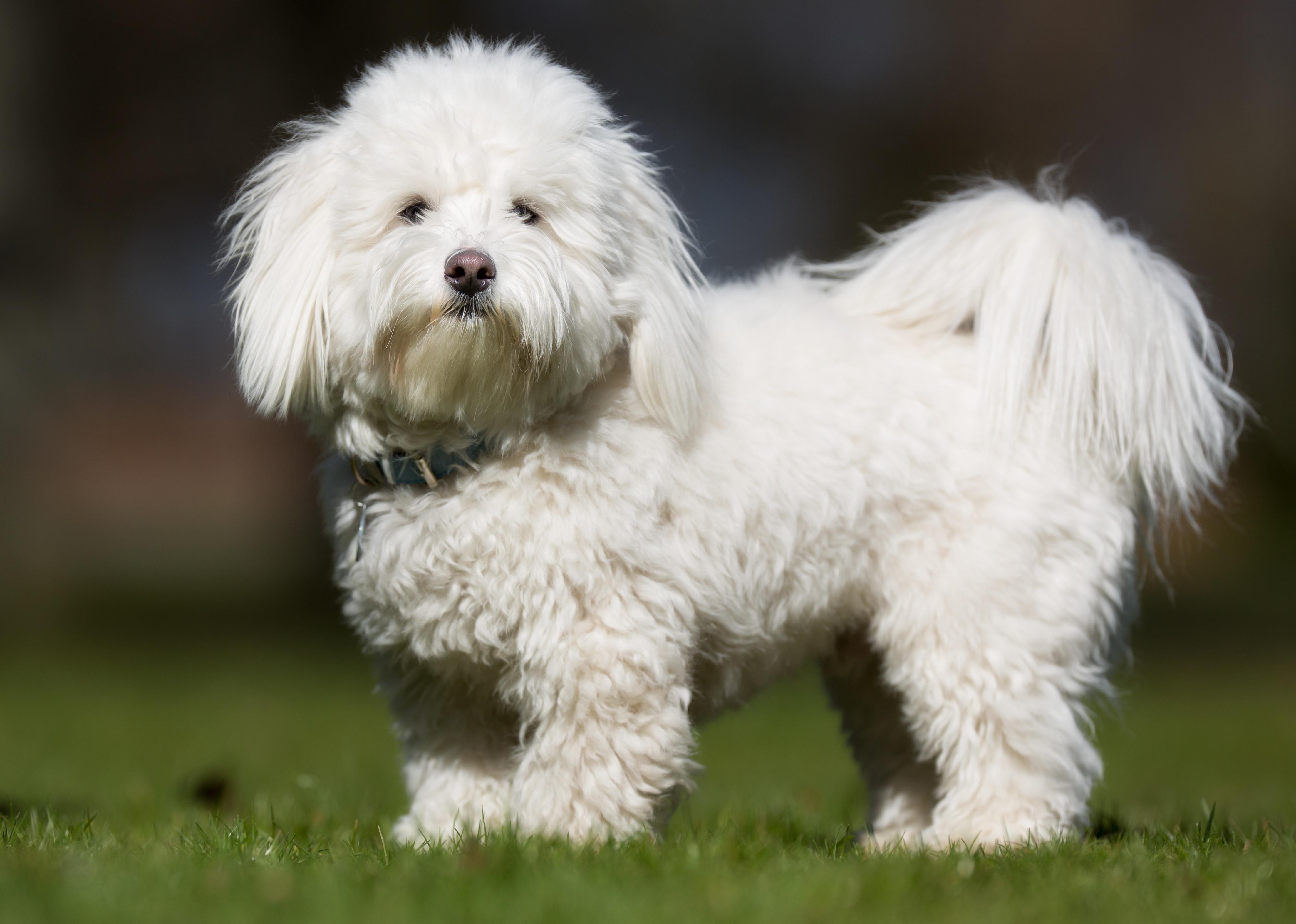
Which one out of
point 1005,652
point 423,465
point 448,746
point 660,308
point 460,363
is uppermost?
point 660,308

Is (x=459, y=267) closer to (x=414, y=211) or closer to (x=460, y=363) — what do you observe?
(x=460, y=363)

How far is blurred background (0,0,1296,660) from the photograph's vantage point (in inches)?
491

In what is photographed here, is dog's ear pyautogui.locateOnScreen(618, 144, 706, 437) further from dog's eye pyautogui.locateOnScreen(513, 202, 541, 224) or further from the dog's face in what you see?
dog's eye pyautogui.locateOnScreen(513, 202, 541, 224)

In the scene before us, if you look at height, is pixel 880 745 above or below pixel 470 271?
below

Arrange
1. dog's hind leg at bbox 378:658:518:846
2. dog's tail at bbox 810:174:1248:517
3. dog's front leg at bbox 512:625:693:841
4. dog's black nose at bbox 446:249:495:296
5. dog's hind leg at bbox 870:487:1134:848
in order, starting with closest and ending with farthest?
dog's black nose at bbox 446:249:495:296 < dog's front leg at bbox 512:625:693:841 < dog's hind leg at bbox 378:658:518:846 < dog's hind leg at bbox 870:487:1134:848 < dog's tail at bbox 810:174:1248:517

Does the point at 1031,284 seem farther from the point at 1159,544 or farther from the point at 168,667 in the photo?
the point at 168,667

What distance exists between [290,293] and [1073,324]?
7.32 ft

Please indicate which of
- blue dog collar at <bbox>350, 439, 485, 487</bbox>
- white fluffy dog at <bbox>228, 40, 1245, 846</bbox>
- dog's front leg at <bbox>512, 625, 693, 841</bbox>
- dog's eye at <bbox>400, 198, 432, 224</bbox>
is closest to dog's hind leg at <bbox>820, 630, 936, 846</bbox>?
white fluffy dog at <bbox>228, 40, 1245, 846</bbox>

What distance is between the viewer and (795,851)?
3168 millimetres

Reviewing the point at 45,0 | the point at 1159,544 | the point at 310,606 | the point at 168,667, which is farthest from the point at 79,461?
the point at 1159,544

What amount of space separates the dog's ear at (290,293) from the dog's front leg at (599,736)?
912 mm

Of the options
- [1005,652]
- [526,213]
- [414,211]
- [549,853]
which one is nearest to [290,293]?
[414,211]

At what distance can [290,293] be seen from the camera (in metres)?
3.23

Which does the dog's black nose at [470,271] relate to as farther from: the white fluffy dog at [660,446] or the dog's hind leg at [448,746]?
the dog's hind leg at [448,746]
